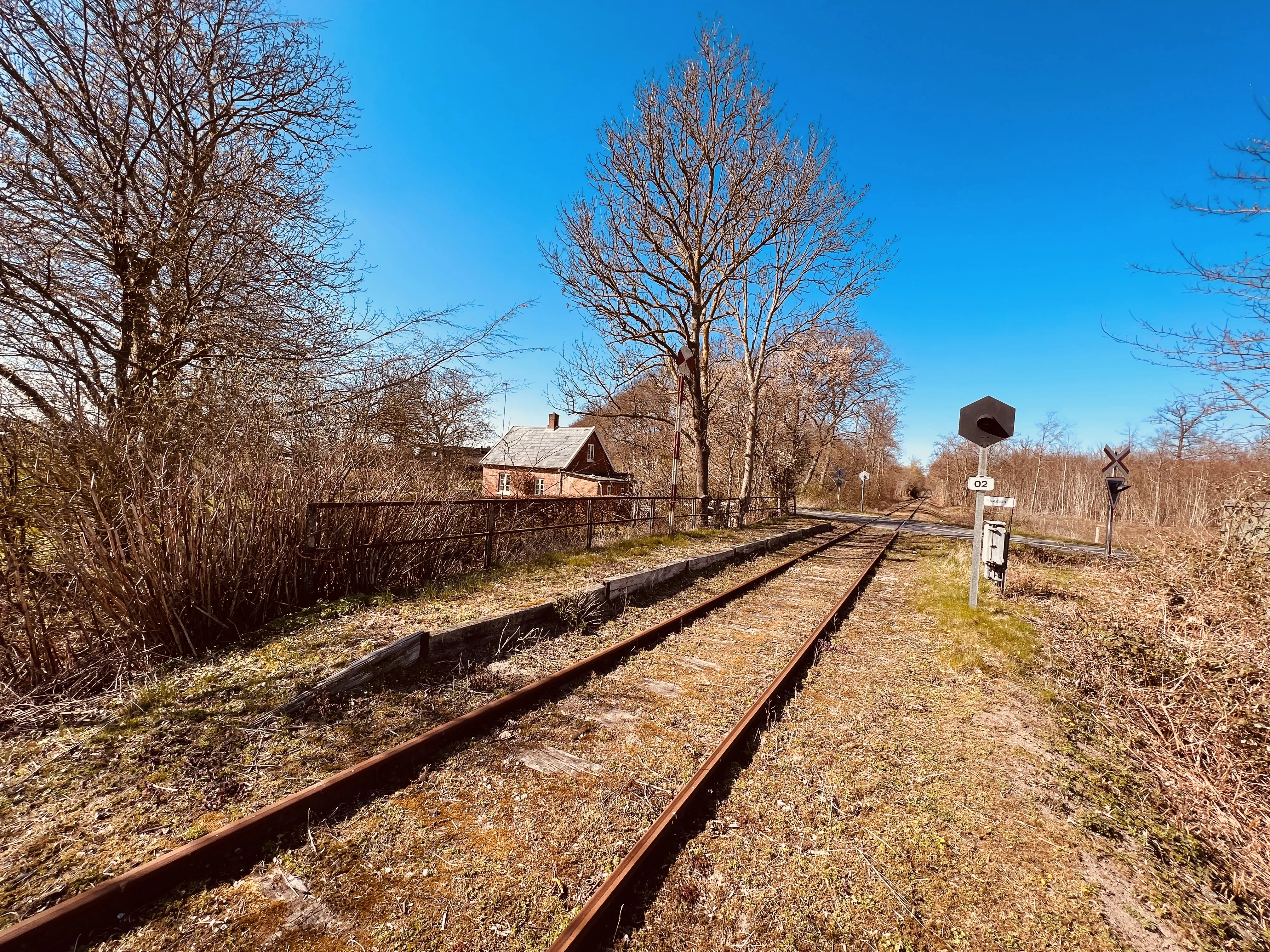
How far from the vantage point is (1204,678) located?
3.31 metres

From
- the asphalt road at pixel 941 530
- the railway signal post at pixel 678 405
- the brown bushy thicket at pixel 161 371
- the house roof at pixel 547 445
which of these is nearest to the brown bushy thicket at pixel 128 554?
the brown bushy thicket at pixel 161 371

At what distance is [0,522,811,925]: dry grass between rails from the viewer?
2.14 meters

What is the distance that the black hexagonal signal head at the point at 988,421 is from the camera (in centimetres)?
666

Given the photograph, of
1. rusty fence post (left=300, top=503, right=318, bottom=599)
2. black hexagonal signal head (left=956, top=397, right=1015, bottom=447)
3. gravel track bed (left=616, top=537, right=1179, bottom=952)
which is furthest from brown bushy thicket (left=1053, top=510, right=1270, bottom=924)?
rusty fence post (left=300, top=503, right=318, bottom=599)

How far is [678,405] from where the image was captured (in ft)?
41.6

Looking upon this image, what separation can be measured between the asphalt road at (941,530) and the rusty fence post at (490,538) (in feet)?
30.5

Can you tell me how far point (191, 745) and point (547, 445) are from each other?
31.2m

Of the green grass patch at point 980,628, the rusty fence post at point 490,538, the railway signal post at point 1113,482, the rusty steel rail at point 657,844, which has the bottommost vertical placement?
the rusty steel rail at point 657,844

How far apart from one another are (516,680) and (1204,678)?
190 inches

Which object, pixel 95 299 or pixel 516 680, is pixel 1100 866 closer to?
pixel 516 680

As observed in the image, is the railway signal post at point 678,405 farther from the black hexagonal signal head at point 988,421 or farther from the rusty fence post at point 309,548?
the rusty fence post at point 309,548

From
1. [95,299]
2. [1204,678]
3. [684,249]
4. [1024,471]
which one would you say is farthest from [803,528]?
[1024,471]

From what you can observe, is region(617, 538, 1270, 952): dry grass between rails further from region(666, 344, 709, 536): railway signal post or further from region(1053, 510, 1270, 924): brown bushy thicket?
region(666, 344, 709, 536): railway signal post

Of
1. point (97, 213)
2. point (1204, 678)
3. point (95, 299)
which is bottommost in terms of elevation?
point (1204, 678)
